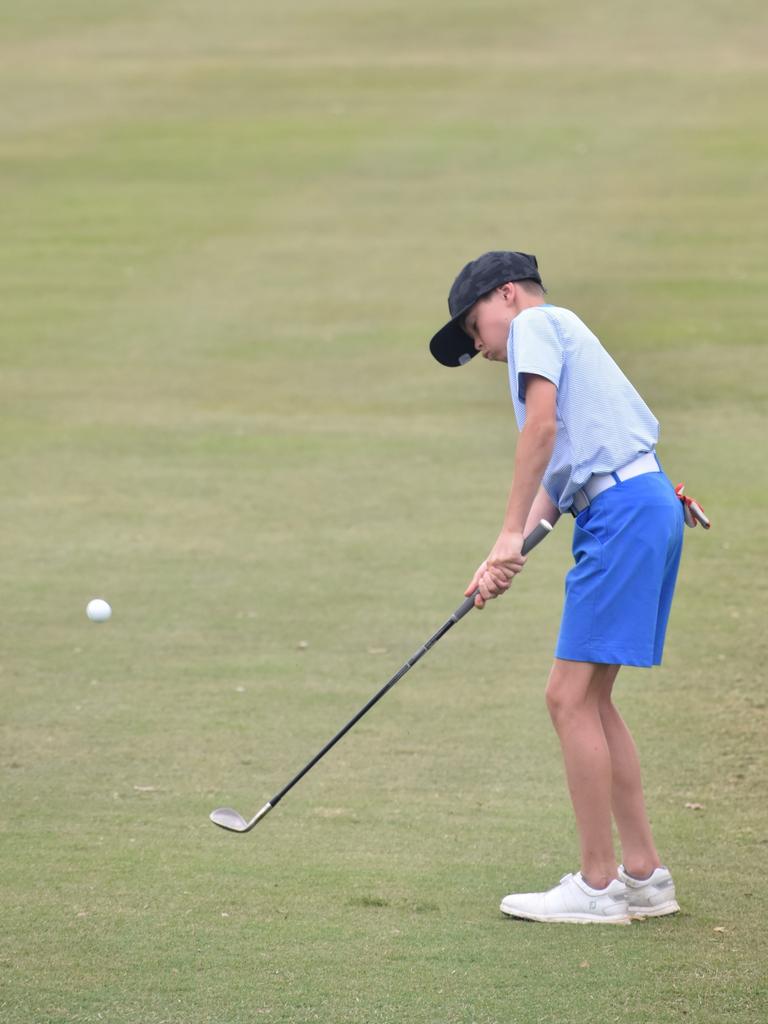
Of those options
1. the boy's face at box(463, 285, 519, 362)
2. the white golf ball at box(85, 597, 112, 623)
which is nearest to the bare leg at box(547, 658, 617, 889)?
the boy's face at box(463, 285, 519, 362)

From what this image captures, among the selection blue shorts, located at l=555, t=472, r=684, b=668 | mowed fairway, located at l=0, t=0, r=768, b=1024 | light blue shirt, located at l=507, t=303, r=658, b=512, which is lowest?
mowed fairway, located at l=0, t=0, r=768, b=1024

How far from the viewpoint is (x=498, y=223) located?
19.5 m

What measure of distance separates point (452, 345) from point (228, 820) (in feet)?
5.45

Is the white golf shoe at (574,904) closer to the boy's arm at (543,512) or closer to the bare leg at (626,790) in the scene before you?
the bare leg at (626,790)

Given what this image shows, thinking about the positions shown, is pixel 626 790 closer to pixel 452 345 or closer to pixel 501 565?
pixel 501 565

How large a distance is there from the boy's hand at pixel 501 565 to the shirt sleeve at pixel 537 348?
0.42 m

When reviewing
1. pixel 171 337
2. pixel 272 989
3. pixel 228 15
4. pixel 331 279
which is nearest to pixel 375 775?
pixel 272 989

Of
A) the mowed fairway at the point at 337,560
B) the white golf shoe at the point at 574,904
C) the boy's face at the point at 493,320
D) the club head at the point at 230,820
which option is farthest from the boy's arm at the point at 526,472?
the club head at the point at 230,820

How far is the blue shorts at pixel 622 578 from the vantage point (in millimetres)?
4801

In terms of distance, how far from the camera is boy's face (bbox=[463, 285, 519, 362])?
494 cm

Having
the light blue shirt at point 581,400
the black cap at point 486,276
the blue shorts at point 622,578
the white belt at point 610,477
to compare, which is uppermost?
the black cap at point 486,276

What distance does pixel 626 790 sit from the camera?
5.03 metres

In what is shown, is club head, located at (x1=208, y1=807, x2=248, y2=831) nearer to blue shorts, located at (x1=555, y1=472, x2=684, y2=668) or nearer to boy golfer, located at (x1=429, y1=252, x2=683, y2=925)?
boy golfer, located at (x1=429, y1=252, x2=683, y2=925)

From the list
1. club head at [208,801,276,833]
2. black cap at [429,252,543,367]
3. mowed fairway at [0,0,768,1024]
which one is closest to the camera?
mowed fairway at [0,0,768,1024]
